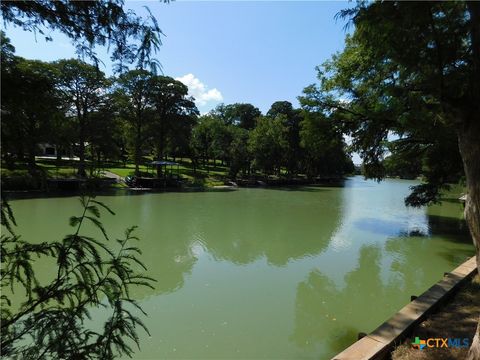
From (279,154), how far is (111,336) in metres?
50.1

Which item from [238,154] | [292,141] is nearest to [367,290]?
[238,154]

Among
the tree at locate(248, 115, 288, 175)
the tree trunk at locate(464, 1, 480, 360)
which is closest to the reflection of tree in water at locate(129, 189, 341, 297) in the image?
the tree trunk at locate(464, 1, 480, 360)

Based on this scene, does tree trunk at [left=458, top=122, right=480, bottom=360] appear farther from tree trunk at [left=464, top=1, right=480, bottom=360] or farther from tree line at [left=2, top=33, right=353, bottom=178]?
tree line at [left=2, top=33, right=353, bottom=178]

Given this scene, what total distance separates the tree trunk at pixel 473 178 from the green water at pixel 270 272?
8.24ft

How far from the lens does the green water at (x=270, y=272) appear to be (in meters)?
5.94

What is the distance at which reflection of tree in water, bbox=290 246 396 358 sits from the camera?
19.4 feet

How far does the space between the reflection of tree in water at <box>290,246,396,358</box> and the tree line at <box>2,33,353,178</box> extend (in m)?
4.55

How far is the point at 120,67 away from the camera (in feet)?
9.44

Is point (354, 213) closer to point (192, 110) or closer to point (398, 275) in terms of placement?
point (398, 275)

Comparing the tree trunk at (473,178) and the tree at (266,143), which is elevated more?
the tree at (266,143)

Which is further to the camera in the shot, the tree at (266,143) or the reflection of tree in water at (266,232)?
the tree at (266,143)

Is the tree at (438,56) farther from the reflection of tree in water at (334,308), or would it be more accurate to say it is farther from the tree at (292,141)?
the tree at (292,141)

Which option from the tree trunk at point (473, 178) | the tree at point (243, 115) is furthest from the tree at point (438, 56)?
the tree at point (243, 115)

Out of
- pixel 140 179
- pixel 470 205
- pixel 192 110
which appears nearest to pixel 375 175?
pixel 470 205
